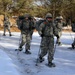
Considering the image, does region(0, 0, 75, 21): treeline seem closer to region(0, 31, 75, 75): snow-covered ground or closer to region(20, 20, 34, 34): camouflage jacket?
region(20, 20, 34, 34): camouflage jacket

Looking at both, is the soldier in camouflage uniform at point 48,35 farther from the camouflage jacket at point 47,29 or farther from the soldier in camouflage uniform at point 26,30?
the soldier in camouflage uniform at point 26,30

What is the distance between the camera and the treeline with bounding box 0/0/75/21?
31455mm

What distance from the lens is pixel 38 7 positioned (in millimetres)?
32812

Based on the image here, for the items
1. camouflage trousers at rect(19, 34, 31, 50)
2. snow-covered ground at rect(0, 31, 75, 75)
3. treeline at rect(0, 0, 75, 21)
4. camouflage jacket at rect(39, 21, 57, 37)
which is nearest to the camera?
snow-covered ground at rect(0, 31, 75, 75)

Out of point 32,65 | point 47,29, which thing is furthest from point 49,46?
point 32,65

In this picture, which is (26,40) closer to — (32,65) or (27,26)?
(27,26)

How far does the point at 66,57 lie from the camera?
13.0 metres

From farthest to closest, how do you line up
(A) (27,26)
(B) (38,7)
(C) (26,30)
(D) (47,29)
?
(B) (38,7)
(C) (26,30)
(A) (27,26)
(D) (47,29)

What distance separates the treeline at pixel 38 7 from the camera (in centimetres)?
3145

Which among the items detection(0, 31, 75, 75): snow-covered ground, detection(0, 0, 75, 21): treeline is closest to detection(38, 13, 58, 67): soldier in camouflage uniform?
detection(0, 31, 75, 75): snow-covered ground

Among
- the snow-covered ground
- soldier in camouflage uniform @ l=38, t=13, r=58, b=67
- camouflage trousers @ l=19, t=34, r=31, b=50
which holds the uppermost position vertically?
soldier in camouflage uniform @ l=38, t=13, r=58, b=67

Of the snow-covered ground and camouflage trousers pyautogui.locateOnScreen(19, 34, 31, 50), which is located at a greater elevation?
camouflage trousers pyautogui.locateOnScreen(19, 34, 31, 50)

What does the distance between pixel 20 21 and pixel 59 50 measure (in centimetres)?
287

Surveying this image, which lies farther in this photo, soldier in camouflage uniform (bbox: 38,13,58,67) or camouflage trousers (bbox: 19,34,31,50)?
camouflage trousers (bbox: 19,34,31,50)
